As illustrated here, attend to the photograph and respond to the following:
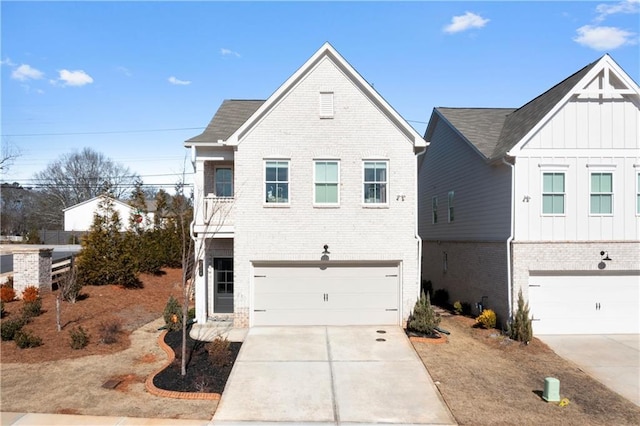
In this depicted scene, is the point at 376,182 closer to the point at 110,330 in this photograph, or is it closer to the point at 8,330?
the point at 110,330

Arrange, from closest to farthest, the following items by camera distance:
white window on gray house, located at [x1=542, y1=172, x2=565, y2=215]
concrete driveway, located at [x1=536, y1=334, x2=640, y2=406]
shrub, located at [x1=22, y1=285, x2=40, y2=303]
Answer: concrete driveway, located at [x1=536, y1=334, x2=640, y2=406], white window on gray house, located at [x1=542, y1=172, x2=565, y2=215], shrub, located at [x1=22, y1=285, x2=40, y2=303]

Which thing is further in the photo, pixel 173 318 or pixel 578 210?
pixel 578 210

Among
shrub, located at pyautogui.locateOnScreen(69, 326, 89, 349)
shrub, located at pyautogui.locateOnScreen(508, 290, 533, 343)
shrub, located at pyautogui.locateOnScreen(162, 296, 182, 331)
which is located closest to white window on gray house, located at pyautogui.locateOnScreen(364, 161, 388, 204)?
shrub, located at pyautogui.locateOnScreen(508, 290, 533, 343)

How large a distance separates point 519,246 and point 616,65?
6777mm

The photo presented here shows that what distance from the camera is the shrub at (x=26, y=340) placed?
1104cm

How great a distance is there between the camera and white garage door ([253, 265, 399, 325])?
14.4 metres

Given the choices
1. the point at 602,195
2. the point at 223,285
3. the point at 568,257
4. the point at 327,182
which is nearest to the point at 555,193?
the point at 602,195

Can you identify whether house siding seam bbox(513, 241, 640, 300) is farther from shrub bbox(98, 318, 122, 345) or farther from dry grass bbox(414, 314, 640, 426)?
shrub bbox(98, 318, 122, 345)

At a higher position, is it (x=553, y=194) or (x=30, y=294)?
(x=553, y=194)

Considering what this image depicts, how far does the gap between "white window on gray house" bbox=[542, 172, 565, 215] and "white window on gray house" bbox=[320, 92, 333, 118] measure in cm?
745

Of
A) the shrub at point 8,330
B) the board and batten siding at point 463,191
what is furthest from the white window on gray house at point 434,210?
the shrub at point 8,330

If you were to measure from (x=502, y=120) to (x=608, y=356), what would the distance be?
10255 millimetres

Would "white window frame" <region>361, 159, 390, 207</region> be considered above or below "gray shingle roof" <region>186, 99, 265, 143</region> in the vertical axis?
below

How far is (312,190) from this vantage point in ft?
46.8
